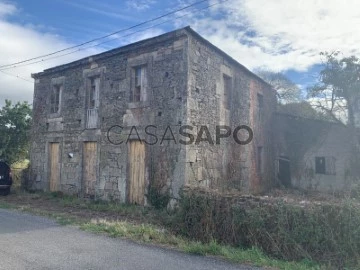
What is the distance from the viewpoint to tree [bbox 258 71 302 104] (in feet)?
86.0

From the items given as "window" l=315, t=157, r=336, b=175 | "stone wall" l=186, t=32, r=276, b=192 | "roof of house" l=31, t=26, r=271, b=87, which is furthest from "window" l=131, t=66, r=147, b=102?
"window" l=315, t=157, r=336, b=175

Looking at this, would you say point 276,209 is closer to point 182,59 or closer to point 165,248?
point 165,248

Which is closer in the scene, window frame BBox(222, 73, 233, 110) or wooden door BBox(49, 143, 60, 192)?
window frame BBox(222, 73, 233, 110)

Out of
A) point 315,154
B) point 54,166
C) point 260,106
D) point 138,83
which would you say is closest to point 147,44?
point 138,83

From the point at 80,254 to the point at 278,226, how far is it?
11.9 ft

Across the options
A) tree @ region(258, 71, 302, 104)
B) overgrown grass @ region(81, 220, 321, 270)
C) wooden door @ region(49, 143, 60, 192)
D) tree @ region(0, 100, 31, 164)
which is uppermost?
tree @ region(258, 71, 302, 104)

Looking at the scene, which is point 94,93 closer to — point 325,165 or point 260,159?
point 260,159

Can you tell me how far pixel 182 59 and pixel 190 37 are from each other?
806mm

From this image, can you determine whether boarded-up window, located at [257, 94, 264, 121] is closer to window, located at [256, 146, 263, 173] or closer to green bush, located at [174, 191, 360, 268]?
window, located at [256, 146, 263, 173]

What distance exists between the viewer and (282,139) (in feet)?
55.2

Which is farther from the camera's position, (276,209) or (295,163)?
(295,163)

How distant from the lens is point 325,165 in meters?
15.5

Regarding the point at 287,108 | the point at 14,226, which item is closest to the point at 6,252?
the point at 14,226

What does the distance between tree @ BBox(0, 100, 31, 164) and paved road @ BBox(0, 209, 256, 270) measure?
13.4 metres
